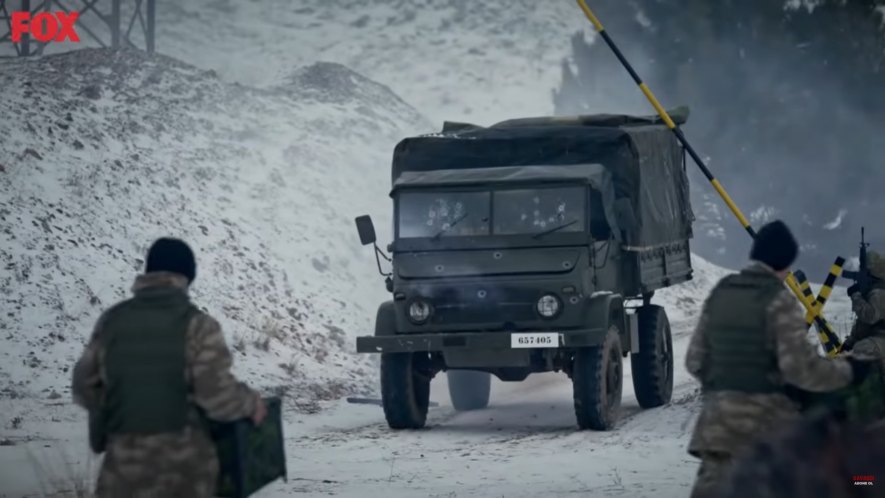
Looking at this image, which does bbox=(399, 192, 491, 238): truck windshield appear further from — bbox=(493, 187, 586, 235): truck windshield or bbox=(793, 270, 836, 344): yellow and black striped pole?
bbox=(793, 270, 836, 344): yellow and black striped pole

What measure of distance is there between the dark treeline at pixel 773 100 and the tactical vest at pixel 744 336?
1217 inches

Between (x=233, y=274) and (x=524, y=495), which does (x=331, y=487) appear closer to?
(x=524, y=495)

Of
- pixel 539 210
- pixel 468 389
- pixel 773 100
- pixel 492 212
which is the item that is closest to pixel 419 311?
pixel 492 212

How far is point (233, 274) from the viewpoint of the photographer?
21.7m

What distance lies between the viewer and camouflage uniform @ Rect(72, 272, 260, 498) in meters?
5.91

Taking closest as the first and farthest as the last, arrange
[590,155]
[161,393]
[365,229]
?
[161,393]
[365,229]
[590,155]

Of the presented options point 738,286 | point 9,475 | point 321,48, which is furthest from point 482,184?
point 321,48

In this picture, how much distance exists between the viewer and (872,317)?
1119 centimetres

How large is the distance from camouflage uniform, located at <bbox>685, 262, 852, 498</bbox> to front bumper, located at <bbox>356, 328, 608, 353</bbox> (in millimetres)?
6548

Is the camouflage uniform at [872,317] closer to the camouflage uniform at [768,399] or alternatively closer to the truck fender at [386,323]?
the truck fender at [386,323]

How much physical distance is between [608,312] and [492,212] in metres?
1.46

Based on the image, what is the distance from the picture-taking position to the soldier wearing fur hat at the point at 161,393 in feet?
19.4

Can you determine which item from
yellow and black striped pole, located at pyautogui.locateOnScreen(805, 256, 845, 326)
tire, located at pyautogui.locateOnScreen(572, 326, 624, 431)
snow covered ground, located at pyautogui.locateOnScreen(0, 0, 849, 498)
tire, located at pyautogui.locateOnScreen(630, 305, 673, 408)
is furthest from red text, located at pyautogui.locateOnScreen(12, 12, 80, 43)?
yellow and black striped pole, located at pyautogui.locateOnScreen(805, 256, 845, 326)

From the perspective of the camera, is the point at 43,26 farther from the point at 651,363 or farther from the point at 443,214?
the point at 651,363
